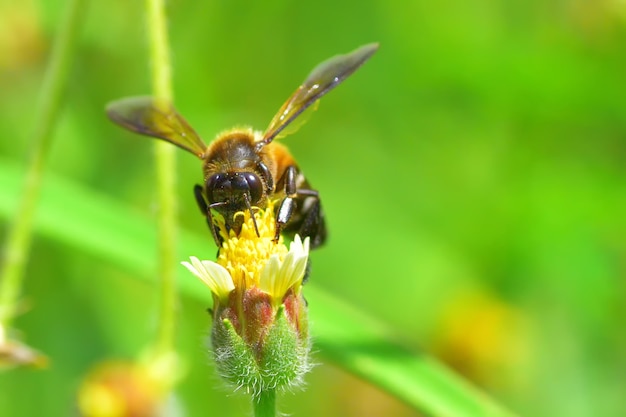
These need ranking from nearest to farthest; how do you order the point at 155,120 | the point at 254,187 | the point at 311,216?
the point at 254,187 < the point at 155,120 < the point at 311,216

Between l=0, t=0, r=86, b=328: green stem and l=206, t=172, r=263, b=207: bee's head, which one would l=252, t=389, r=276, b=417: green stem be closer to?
l=206, t=172, r=263, b=207: bee's head

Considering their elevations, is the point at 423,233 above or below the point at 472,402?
above

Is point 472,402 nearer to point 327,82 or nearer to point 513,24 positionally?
point 327,82

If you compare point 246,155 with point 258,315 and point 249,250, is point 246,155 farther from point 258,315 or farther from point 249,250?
point 258,315

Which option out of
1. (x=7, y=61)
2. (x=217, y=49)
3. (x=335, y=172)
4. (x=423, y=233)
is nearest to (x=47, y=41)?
(x=7, y=61)

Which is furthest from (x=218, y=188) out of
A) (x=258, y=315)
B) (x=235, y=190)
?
(x=258, y=315)

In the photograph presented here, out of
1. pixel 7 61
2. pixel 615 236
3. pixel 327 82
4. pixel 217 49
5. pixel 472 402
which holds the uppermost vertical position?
pixel 217 49

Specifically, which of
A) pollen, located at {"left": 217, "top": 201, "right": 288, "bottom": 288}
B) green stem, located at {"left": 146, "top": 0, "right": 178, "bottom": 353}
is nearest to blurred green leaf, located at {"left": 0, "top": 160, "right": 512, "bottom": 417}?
pollen, located at {"left": 217, "top": 201, "right": 288, "bottom": 288}
